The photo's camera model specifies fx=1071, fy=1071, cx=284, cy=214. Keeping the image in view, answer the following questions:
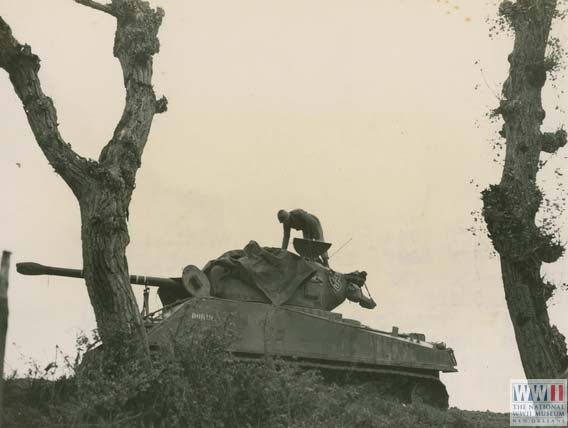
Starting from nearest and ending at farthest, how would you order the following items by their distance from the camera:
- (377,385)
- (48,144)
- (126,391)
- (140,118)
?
1. (126,391)
2. (48,144)
3. (140,118)
4. (377,385)

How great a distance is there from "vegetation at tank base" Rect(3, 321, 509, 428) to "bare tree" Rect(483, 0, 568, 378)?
2526 mm

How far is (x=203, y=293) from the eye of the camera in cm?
1672

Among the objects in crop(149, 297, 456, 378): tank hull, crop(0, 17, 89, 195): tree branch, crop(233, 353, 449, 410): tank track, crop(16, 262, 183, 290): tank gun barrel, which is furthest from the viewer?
crop(233, 353, 449, 410): tank track

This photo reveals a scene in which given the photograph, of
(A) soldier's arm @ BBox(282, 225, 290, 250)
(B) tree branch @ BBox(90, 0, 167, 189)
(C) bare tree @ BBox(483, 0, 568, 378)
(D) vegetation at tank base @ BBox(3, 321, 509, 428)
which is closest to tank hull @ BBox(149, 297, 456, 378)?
(A) soldier's arm @ BBox(282, 225, 290, 250)

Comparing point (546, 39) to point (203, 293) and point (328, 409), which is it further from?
point (203, 293)

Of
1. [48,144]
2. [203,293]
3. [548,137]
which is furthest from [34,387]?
[548,137]

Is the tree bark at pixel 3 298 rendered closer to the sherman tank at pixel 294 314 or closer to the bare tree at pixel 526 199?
the bare tree at pixel 526 199

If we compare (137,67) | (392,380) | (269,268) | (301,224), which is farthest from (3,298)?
(392,380)

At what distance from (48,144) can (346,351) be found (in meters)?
6.95

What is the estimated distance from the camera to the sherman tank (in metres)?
16.5

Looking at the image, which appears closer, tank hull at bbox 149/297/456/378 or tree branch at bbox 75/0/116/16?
tree branch at bbox 75/0/116/16

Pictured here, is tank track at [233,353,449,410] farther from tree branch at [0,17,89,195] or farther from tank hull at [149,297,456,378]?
tree branch at [0,17,89,195]

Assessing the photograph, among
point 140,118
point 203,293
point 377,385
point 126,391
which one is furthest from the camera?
point 377,385

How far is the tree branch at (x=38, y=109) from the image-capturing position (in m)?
12.7
